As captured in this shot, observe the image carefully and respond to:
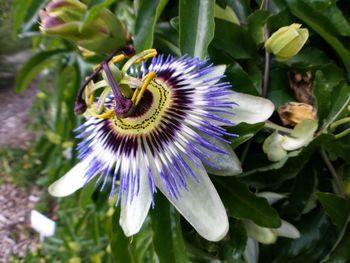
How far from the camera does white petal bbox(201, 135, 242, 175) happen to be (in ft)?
1.95

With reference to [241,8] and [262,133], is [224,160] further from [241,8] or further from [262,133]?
[241,8]

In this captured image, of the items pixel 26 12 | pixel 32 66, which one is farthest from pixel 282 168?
pixel 32 66

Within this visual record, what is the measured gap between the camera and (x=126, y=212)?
1.98ft

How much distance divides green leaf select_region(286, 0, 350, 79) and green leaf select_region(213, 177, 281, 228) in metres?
0.23

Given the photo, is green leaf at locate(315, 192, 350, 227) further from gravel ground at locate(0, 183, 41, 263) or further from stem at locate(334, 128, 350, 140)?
gravel ground at locate(0, 183, 41, 263)

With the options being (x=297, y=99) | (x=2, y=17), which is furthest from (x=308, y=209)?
(x=2, y=17)

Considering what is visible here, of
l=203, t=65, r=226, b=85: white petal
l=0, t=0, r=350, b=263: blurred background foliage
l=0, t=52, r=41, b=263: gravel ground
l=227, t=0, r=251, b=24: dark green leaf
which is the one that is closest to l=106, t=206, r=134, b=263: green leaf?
l=0, t=0, r=350, b=263: blurred background foliage

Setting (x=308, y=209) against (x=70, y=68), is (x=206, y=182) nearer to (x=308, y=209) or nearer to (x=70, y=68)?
(x=308, y=209)

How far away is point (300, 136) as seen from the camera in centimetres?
61

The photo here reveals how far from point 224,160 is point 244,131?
4 centimetres

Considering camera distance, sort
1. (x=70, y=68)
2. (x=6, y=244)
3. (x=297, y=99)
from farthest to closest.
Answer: (x=6, y=244) < (x=70, y=68) < (x=297, y=99)

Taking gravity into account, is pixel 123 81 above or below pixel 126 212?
above

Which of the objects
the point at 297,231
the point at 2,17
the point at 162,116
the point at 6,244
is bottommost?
the point at 6,244

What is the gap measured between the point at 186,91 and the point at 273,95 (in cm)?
14
